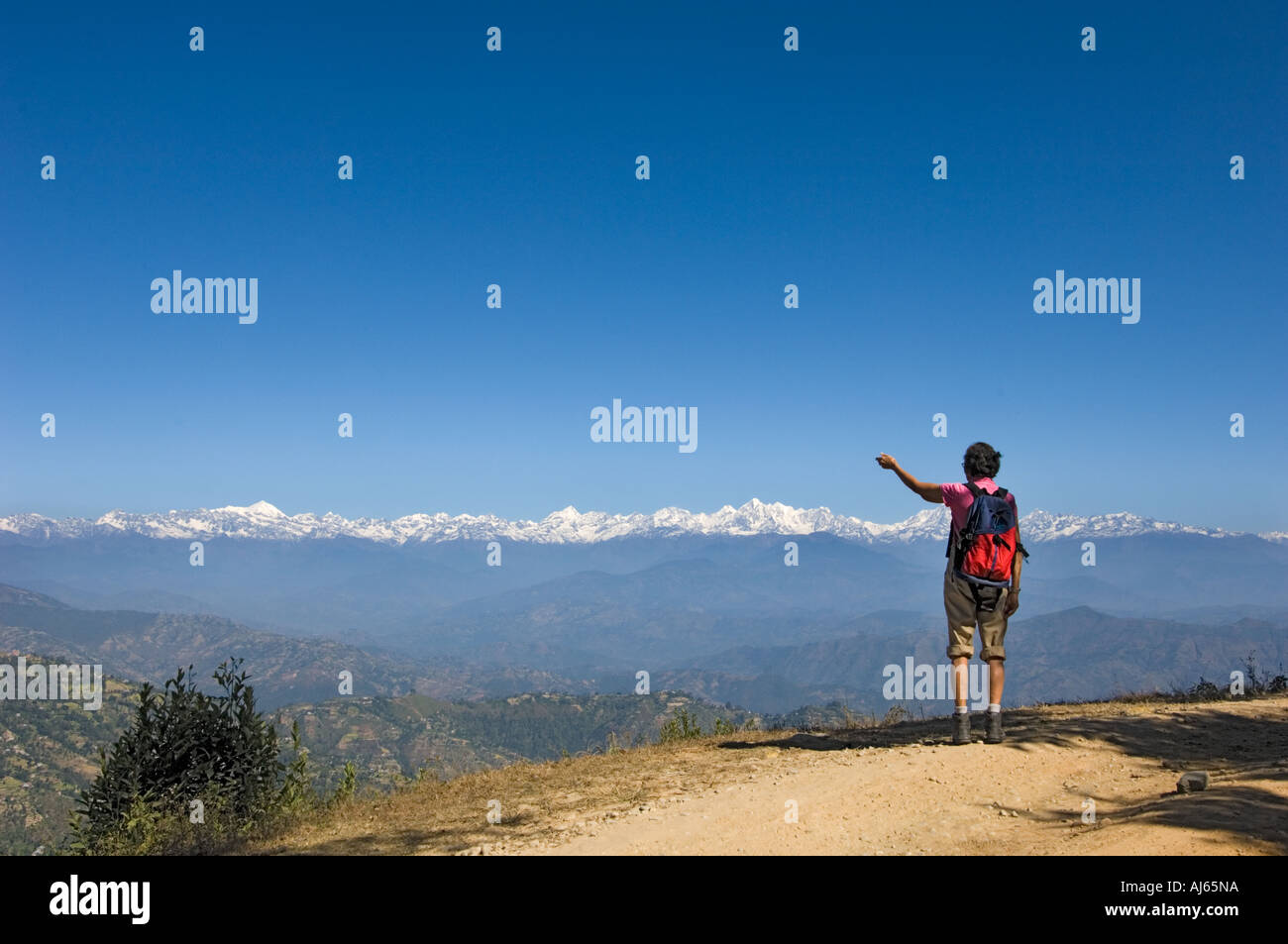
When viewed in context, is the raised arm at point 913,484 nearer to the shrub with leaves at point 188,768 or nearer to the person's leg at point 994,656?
the person's leg at point 994,656

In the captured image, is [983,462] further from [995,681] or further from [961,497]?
[995,681]

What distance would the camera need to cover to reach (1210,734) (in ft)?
39.1

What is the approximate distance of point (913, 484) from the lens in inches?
411

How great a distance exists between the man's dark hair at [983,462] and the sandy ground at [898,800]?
11.8ft

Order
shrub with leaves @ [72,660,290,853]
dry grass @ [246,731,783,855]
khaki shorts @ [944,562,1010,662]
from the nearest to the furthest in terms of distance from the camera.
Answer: dry grass @ [246,731,783,855], khaki shorts @ [944,562,1010,662], shrub with leaves @ [72,660,290,853]

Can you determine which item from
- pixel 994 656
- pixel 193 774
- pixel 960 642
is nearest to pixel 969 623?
pixel 960 642

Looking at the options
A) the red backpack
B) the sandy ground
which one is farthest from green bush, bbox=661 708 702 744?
the red backpack

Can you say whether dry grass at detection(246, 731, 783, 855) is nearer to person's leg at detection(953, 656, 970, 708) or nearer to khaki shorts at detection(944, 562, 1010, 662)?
person's leg at detection(953, 656, 970, 708)

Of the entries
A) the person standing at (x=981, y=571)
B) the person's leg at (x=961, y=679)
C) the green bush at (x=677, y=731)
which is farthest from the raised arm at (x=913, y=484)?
the green bush at (x=677, y=731)

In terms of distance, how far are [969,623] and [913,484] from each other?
77.9 inches

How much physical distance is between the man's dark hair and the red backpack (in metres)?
0.39

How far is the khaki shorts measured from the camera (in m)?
10.1

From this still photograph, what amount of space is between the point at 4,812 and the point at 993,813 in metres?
135
